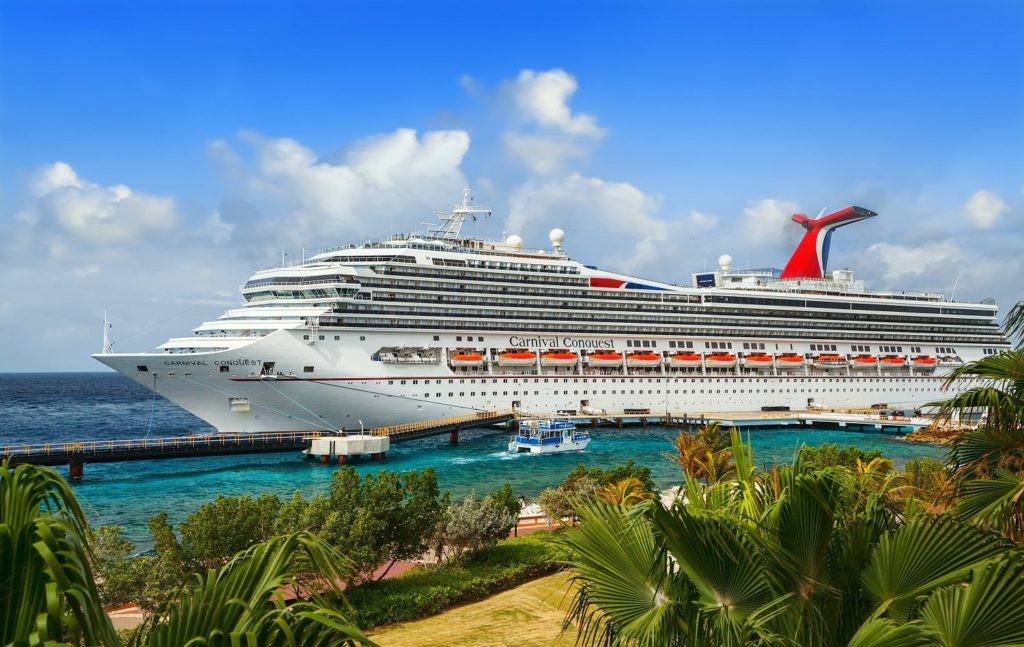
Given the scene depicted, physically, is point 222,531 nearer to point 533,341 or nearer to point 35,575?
point 35,575

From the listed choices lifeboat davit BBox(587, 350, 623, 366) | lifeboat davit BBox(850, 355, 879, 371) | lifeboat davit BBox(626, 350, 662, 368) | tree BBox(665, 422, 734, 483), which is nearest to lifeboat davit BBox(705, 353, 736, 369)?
lifeboat davit BBox(626, 350, 662, 368)

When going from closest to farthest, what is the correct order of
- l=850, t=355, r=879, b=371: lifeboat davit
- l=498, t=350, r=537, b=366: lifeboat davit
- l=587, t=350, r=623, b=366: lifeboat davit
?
l=498, t=350, r=537, b=366: lifeboat davit < l=587, t=350, r=623, b=366: lifeboat davit < l=850, t=355, r=879, b=371: lifeboat davit

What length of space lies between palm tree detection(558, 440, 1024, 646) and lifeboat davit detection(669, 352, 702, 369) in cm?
5177

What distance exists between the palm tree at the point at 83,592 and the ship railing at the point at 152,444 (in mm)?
38084

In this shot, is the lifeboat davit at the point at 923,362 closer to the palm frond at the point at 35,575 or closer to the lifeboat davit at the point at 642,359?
the lifeboat davit at the point at 642,359

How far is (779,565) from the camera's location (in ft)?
17.3

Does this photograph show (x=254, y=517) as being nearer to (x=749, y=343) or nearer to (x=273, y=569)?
(x=273, y=569)

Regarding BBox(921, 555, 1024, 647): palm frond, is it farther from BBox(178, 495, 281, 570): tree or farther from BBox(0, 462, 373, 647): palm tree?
Answer: BBox(178, 495, 281, 570): tree

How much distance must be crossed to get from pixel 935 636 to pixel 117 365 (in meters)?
42.9

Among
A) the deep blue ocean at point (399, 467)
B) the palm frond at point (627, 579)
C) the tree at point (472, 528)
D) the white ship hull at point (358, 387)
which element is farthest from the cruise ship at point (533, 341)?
the palm frond at point (627, 579)

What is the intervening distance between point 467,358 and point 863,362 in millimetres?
38093

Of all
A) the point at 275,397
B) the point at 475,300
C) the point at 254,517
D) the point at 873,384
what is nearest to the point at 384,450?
the point at 275,397

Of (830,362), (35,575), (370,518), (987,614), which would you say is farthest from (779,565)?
(830,362)

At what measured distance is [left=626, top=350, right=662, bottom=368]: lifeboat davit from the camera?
54875 mm
